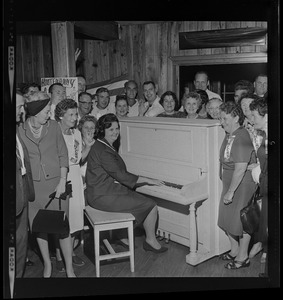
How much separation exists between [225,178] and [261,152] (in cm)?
29

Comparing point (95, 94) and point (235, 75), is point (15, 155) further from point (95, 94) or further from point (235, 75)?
point (235, 75)

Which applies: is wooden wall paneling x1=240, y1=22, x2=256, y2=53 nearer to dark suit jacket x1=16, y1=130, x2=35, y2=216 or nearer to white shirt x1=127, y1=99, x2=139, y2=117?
white shirt x1=127, y1=99, x2=139, y2=117

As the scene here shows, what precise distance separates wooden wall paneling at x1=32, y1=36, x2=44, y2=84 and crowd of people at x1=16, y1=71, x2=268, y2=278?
7 centimetres

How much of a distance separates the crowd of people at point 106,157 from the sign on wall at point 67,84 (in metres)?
0.03

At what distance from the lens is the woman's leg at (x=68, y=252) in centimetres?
313

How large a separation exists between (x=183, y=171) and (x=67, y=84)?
969 mm

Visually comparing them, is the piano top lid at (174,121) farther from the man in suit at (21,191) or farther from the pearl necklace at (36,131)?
the man in suit at (21,191)

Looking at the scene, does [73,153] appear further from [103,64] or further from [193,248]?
[193,248]

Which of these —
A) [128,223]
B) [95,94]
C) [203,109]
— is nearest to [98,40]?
[95,94]

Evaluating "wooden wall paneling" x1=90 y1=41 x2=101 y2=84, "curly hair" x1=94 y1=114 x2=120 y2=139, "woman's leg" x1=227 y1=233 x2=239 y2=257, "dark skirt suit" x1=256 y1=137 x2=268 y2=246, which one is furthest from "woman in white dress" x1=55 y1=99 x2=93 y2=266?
"dark skirt suit" x1=256 y1=137 x2=268 y2=246

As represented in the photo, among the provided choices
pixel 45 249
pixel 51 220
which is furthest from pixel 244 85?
pixel 45 249

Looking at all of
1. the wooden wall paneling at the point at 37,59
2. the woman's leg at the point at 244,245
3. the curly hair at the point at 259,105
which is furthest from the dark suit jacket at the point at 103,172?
the curly hair at the point at 259,105

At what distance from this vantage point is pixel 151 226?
319 centimetres

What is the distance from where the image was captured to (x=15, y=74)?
9.80 feet
